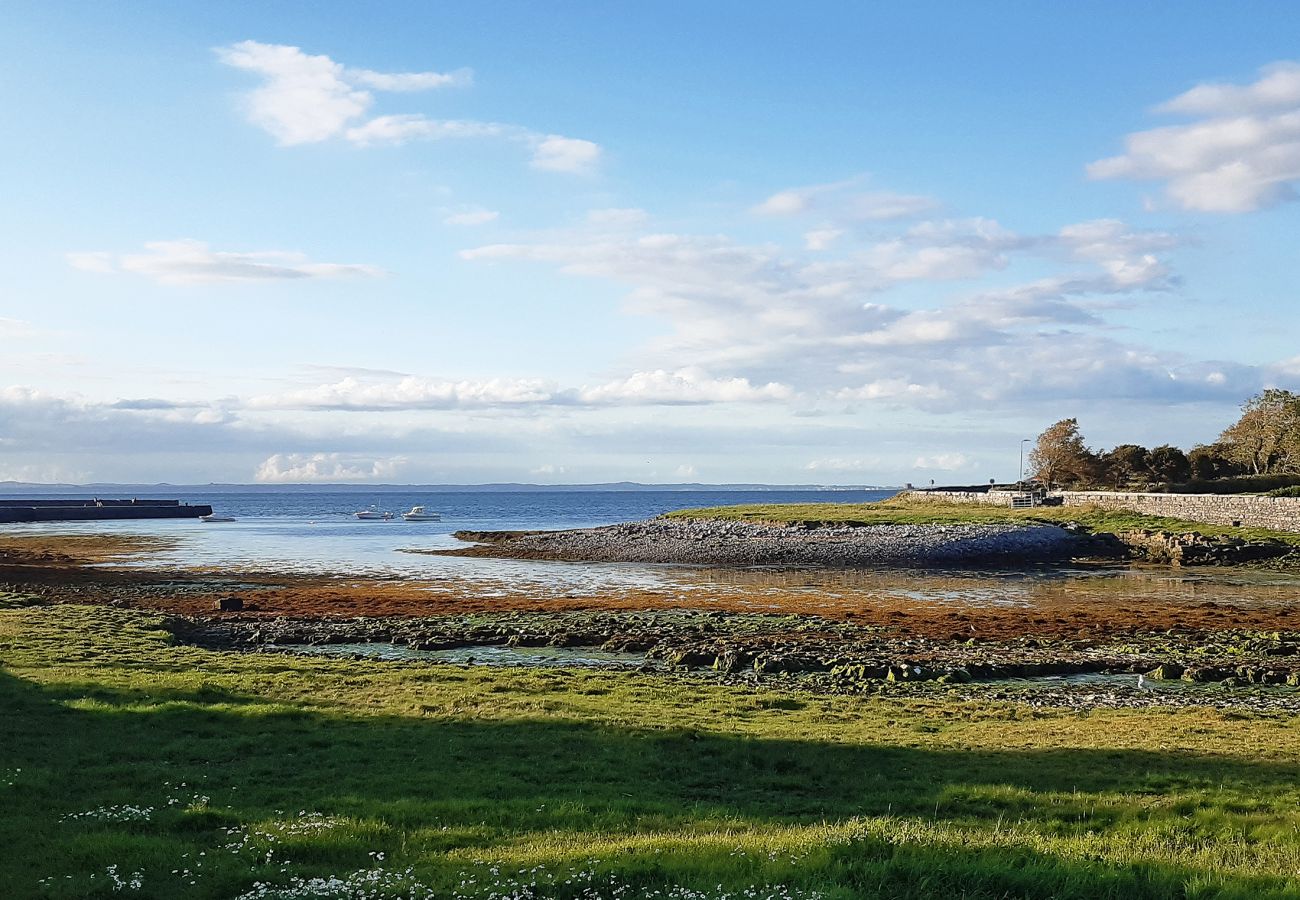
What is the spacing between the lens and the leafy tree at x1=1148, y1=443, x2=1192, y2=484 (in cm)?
10469

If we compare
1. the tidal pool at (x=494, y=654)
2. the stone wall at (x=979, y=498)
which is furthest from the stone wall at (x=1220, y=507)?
the tidal pool at (x=494, y=654)

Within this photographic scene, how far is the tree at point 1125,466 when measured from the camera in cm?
10656

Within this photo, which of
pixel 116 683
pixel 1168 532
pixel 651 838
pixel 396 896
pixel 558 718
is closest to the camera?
pixel 396 896

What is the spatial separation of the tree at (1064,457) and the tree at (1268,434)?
13919mm

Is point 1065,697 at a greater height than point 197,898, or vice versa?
point 197,898

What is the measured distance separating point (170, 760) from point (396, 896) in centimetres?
819

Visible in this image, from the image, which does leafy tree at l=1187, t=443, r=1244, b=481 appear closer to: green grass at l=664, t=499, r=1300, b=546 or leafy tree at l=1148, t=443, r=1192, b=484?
leafy tree at l=1148, t=443, r=1192, b=484

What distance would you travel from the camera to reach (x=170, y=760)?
15.0 meters

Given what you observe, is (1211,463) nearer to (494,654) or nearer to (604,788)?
(494,654)

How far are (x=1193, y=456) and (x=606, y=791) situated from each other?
11024 centimetres

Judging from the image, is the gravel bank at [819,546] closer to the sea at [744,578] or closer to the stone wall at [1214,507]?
the sea at [744,578]

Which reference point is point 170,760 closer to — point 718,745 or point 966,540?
point 718,745

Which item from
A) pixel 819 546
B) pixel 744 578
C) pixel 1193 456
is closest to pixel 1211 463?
pixel 1193 456

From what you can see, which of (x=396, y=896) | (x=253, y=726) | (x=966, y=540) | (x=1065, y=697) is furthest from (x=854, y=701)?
(x=966, y=540)
